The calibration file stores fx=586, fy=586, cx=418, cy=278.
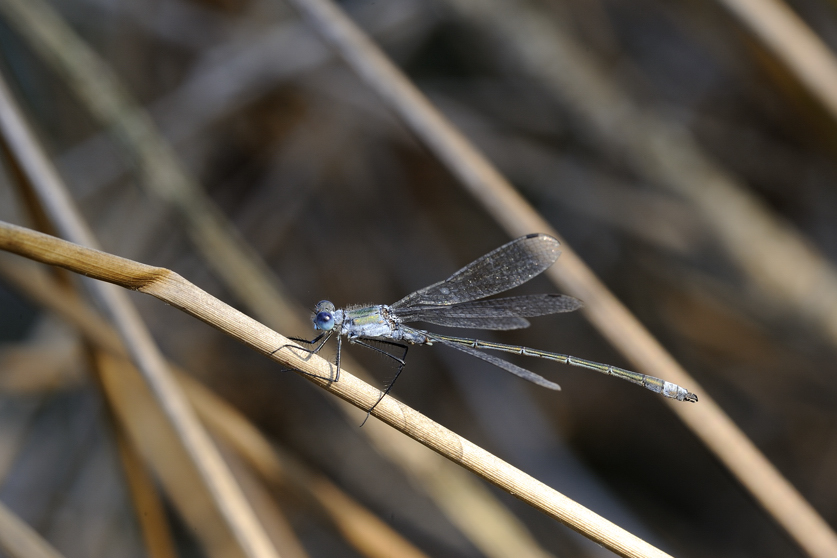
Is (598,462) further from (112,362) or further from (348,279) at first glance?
(112,362)

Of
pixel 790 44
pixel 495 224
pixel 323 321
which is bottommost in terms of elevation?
pixel 323 321

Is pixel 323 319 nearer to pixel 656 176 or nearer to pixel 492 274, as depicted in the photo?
pixel 492 274

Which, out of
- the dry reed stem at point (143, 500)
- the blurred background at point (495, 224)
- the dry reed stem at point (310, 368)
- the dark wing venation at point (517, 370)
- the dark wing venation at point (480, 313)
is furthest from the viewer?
the blurred background at point (495, 224)

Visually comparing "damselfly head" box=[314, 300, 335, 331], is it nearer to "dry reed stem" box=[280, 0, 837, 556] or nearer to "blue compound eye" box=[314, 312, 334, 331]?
"blue compound eye" box=[314, 312, 334, 331]

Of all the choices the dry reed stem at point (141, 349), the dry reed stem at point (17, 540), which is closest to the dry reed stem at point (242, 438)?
the dry reed stem at point (141, 349)

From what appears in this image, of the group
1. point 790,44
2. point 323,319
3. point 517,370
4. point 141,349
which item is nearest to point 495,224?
point 517,370

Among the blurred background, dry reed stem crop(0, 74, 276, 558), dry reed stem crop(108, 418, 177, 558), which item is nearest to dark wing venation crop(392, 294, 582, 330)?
the blurred background

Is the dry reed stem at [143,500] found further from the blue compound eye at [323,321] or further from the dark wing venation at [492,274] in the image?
the dark wing venation at [492,274]
